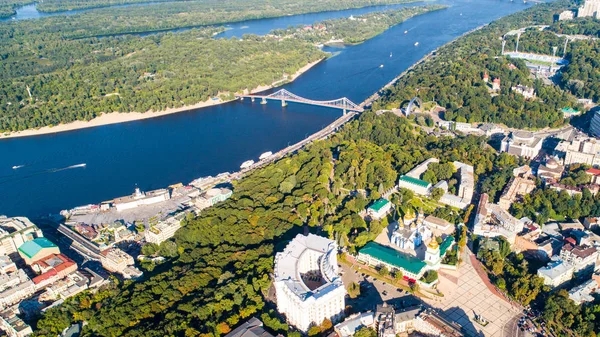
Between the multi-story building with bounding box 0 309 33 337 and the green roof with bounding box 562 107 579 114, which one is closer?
the multi-story building with bounding box 0 309 33 337

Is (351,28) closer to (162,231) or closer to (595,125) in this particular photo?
(595,125)

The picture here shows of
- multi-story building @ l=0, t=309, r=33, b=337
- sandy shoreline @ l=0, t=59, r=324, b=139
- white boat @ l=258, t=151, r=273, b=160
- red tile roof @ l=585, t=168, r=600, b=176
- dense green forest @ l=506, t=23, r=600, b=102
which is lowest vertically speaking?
sandy shoreline @ l=0, t=59, r=324, b=139

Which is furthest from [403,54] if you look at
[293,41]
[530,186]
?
[530,186]

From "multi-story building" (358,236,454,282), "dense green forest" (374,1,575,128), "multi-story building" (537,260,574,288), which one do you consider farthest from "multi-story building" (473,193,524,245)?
"dense green forest" (374,1,575,128)

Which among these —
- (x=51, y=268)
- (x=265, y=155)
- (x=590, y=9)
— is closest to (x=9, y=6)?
(x=265, y=155)

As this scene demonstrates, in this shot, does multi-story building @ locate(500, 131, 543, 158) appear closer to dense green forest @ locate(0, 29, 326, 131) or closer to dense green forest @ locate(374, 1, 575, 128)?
dense green forest @ locate(374, 1, 575, 128)

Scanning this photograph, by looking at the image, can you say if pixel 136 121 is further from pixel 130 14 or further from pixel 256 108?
pixel 130 14

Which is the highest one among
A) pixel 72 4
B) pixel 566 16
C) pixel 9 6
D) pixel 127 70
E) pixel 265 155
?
pixel 9 6

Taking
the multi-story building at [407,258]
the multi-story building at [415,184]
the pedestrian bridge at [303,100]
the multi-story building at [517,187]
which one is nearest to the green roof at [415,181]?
the multi-story building at [415,184]
